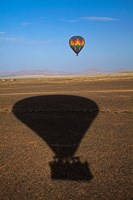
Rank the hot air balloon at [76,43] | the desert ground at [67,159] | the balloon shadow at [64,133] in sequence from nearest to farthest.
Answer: the desert ground at [67,159]
the balloon shadow at [64,133]
the hot air balloon at [76,43]

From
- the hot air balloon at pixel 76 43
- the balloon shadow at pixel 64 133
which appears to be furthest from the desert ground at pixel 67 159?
the hot air balloon at pixel 76 43

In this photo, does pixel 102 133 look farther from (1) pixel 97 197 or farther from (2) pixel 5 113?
(2) pixel 5 113

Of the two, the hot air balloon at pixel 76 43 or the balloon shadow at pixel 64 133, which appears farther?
the hot air balloon at pixel 76 43

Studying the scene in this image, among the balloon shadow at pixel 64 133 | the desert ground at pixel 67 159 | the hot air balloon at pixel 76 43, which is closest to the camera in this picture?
the desert ground at pixel 67 159

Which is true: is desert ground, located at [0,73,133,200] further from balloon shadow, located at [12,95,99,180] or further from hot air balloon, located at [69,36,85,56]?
hot air balloon, located at [69,36,85,56]

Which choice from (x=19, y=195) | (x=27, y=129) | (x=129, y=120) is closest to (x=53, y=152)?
(x=19, y=195)

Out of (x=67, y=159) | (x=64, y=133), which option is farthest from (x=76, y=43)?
(x=67, y=159)

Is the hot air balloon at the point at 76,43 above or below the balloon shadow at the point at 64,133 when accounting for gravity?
above

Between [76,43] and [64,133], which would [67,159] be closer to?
[64,133]

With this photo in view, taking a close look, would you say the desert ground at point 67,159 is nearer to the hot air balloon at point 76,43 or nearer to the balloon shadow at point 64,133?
the balloon shadow at point 64,133

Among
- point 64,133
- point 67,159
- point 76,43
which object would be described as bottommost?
point 64,133
